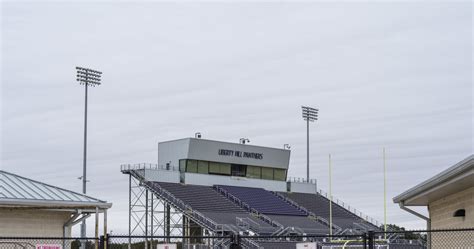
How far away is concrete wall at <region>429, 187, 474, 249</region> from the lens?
14750 millimetres

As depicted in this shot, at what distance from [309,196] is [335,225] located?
390 inches

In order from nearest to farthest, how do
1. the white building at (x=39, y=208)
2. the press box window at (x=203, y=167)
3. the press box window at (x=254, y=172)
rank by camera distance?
the white building at (x=39, y=208)
the press box window at (x=203, y=167)
the press box window at (x=254, y=172)

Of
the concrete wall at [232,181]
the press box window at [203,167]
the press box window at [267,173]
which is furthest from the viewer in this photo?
the press box window at [267,173]

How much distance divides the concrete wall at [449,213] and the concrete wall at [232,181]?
35.4 meters

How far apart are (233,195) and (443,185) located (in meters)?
41.0

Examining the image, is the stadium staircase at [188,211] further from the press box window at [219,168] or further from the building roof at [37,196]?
the building roof at [37,196]

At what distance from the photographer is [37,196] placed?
62.0ft

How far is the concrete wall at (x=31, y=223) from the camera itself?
18609mm

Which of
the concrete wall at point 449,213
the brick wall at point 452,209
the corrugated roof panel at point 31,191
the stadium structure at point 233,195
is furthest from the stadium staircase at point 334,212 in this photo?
the corrugated roof panel at point 31,191

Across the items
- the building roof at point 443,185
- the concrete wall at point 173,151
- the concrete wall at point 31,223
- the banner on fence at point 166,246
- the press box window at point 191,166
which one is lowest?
the banner on fence at point 166,246

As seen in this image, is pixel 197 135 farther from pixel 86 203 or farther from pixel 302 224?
pixel 86 203

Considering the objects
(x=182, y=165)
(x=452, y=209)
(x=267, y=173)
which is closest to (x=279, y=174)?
(x=267, y=173)

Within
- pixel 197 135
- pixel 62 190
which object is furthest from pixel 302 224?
pixel 62 190

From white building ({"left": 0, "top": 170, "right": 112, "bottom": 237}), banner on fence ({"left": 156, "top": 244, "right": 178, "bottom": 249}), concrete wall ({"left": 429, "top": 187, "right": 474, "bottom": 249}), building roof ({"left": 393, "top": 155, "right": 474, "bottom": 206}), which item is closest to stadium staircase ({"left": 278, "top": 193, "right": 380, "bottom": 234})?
concrete wall ({"left": 429, "top": 187, "right": 474, "bottom": 249})
